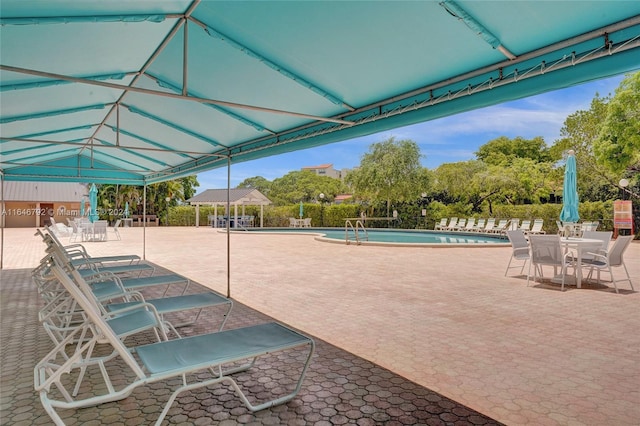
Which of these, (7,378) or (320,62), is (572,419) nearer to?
(320,62)

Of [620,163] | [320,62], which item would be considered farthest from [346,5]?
[620,163]

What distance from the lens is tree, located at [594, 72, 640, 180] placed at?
17781 mm

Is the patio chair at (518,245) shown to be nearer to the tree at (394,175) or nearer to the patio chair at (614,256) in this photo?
the patio chair at (614,256)

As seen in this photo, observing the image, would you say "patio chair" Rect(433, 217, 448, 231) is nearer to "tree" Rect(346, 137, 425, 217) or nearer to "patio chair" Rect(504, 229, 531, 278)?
"tree" Rect(346, 137, 425, 217)

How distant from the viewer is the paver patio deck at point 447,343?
2.74 m

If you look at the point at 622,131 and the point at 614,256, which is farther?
the point at 622,131

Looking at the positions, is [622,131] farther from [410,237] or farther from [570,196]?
[570,196]

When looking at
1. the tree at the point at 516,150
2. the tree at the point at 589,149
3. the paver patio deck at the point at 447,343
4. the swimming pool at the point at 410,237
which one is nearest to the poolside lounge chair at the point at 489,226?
the swimming pool at the point at 410,237

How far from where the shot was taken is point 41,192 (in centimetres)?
3491

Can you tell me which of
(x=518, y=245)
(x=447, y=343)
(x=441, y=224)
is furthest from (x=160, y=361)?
(x=441, y=224)

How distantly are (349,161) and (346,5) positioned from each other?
100 metres

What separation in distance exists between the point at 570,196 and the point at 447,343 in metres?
6.91

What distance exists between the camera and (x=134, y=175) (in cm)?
1261

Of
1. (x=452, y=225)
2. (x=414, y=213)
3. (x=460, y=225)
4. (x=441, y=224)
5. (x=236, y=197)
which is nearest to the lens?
(x=460, y=225)
